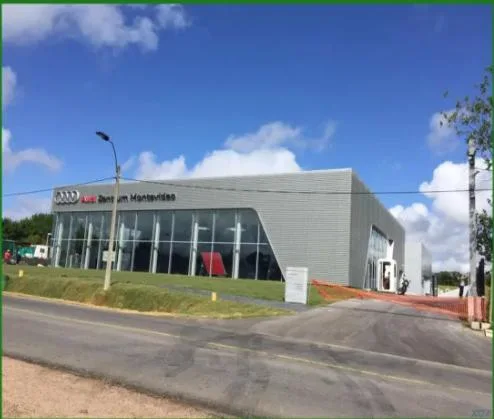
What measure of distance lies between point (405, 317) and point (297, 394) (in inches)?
612

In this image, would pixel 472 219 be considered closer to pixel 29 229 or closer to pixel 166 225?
pixel 166 225

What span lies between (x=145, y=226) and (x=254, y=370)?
123 feet

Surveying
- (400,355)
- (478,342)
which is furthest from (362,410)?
(478,342)

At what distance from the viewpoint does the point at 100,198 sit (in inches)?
1959

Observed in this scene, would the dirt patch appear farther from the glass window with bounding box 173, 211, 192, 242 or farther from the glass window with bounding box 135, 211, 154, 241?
the glass window with bounding box 135, 211, 154, 241

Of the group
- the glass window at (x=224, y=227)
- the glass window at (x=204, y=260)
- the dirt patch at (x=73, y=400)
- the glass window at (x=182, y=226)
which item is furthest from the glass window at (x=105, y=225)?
the dirt patch at (x=73, y=400)

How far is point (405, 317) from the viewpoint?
21922 millimetres

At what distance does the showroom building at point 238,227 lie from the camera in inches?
1420

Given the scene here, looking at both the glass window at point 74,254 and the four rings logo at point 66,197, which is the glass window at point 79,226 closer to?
the glass window at point 74,254

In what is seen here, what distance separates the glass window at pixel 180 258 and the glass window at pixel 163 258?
0.73 meters

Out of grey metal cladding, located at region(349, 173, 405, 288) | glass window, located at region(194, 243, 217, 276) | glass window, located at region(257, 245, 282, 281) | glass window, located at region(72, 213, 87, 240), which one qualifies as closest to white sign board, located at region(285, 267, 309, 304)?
grey metal cladding, located at region(349, 173, 405, 288)

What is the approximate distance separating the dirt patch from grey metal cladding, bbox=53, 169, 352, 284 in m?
28.9

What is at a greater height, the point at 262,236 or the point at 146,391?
the point at 262,236

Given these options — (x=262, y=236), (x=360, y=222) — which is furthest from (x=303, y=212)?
(x=360, y=222)
